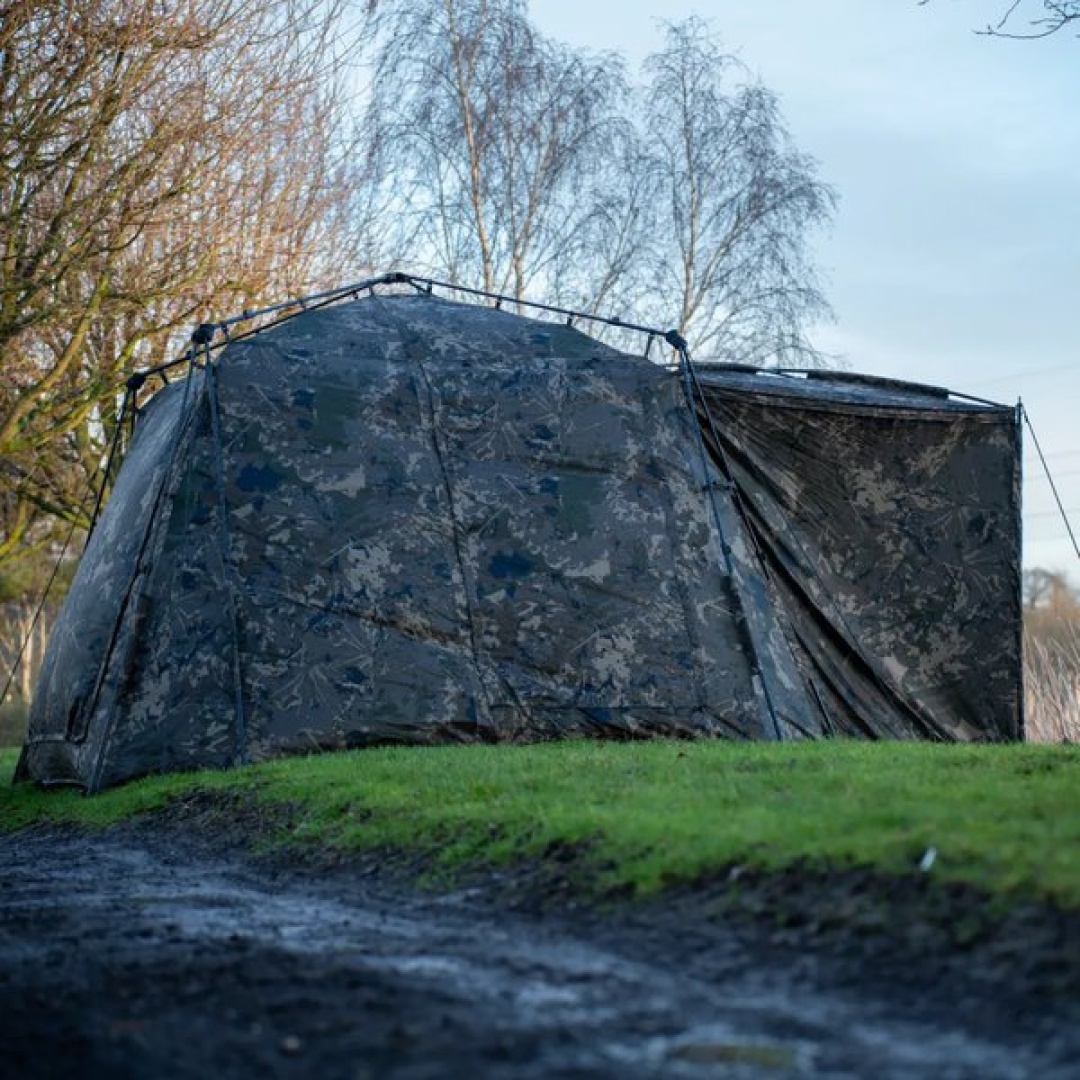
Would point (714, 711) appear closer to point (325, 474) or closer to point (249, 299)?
point (325, 474)

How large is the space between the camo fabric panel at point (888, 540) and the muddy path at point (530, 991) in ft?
20.5

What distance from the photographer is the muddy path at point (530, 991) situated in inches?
146

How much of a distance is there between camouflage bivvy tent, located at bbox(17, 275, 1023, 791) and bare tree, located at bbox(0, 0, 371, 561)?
315cm

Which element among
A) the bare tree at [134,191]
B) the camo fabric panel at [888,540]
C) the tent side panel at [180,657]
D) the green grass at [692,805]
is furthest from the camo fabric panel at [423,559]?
the bare tree at [134,191]

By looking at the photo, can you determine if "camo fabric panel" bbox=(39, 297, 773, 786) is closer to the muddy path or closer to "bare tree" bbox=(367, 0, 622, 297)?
the muddy path

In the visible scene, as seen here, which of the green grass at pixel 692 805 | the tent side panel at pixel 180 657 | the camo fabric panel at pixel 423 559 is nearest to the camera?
the green grass at pixel 692 805

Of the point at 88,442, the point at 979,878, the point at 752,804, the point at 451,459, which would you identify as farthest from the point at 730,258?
the point at 979,878

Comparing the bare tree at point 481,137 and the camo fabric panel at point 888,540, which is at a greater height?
the bare tree at point 481,137

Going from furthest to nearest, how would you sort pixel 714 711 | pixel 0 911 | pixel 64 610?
pixel 64 610 → pixel 714 711 → pixel 0 911

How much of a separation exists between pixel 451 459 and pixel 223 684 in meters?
2.14

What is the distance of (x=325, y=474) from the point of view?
10.9m

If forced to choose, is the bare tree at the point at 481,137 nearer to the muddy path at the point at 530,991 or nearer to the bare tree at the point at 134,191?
the bare tree at the point at 134,191

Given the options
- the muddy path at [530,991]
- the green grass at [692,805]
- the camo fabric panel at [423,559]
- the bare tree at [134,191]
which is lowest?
the muddy path at [530,991]

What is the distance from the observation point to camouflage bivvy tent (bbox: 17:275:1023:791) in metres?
10.5
